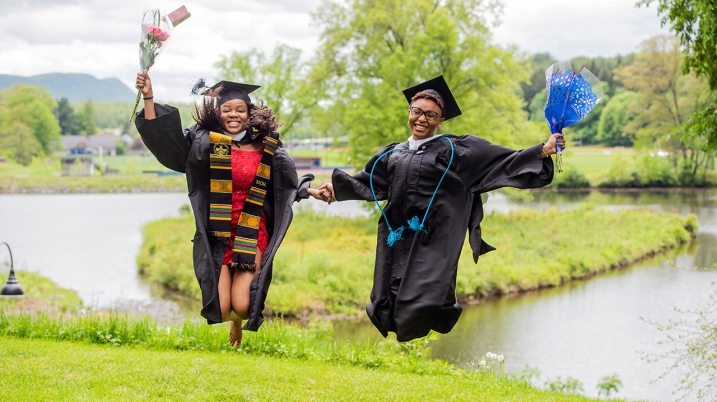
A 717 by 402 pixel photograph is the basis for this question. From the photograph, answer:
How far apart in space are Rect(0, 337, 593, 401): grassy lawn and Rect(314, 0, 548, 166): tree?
18206mm

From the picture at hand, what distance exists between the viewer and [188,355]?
8094mm

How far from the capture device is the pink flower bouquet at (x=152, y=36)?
18.2 ft

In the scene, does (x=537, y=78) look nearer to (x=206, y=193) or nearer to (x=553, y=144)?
(x=553, y=144)

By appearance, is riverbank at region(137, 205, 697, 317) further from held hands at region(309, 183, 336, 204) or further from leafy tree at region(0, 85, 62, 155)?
leafy tree at region(0, 85, 62, 155)

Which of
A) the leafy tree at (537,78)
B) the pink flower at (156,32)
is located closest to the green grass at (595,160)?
the leafy tree at (537,78)

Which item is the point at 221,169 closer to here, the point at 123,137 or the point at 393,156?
the point at 393,156

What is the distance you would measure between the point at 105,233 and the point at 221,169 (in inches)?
1079

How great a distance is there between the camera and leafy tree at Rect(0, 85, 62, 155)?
6462cm

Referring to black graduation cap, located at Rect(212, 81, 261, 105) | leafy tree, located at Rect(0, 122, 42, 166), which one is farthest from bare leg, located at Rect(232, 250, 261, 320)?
leafy tree, located at Rect(0, 122, 42, 166)

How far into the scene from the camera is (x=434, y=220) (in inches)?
213

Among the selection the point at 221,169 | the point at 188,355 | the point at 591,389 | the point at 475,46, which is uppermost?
the point at 475,46

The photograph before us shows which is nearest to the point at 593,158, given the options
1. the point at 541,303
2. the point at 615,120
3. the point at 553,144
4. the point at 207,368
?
the point at 615,120

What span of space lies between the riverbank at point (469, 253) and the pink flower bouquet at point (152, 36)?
12.5m

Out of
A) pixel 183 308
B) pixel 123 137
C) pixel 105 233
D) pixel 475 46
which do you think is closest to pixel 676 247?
pixel 475 46
